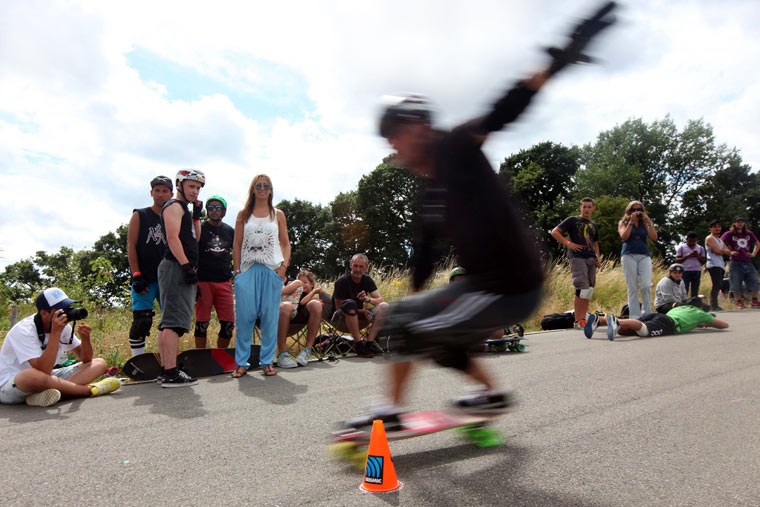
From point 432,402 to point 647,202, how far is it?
55948 millimetres

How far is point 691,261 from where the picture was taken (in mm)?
11680

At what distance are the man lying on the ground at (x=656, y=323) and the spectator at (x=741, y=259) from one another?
5.04 m

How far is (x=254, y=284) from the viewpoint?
17.6 feet

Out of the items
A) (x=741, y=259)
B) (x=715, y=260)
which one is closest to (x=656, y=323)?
(x=715, y=260)

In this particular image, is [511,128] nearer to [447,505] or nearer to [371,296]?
[447,505]

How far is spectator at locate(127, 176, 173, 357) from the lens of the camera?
532 centimetres

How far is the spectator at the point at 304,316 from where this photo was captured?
606cm

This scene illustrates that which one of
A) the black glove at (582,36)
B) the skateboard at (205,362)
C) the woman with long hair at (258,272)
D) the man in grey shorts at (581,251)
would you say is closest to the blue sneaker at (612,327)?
the man in grey shorts at (581,251)

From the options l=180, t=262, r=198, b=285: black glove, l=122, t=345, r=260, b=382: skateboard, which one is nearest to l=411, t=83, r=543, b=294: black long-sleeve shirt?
l=180, t=262, r=198, b=285: black glove

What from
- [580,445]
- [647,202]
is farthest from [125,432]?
[647,202]

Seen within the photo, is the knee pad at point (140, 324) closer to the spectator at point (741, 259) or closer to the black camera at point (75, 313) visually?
the black camera at point (75, 313)

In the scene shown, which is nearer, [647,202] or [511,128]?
[511,128]

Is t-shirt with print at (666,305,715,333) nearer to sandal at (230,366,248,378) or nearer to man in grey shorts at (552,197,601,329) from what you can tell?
man in grey shorts at (552,197,601,329)

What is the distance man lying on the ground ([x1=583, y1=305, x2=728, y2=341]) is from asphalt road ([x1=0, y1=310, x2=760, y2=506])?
7.24 ft
